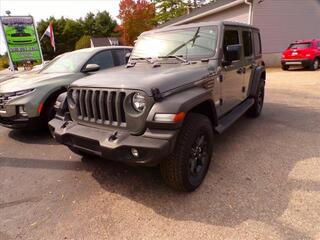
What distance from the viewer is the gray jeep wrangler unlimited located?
7.99 ft

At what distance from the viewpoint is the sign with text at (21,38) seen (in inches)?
572

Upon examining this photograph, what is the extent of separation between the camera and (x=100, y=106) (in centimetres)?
276

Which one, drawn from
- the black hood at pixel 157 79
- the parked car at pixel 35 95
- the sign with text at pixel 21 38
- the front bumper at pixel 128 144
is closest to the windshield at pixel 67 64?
the parked car at pixel 35 95

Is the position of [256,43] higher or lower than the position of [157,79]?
higher

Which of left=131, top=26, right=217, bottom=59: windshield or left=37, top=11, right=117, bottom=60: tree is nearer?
left=131, top=26, right=217, bottom=59: windshield

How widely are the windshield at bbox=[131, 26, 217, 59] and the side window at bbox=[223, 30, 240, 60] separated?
0.19 meters

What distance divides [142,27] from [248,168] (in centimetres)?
3505

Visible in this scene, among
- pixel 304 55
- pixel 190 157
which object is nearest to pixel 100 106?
pixel 190 157

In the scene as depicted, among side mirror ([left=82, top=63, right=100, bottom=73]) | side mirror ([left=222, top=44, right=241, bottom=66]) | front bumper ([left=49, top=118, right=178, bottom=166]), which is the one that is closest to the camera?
front bumper ([left=49, top=118, right=178, bottom=166])

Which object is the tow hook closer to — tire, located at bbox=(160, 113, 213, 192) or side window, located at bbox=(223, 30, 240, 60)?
tire, located at bbox=(160, 113, 213, 192)

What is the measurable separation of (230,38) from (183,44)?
82 cm

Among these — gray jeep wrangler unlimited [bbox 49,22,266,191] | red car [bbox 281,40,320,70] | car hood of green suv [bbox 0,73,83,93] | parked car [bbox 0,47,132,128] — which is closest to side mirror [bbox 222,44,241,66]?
gray jeep wrangler unlimited [bbox 49,22,266,191]

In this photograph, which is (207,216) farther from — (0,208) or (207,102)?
(0,208)

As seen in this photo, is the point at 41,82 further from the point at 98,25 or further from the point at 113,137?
the point at 98,25
